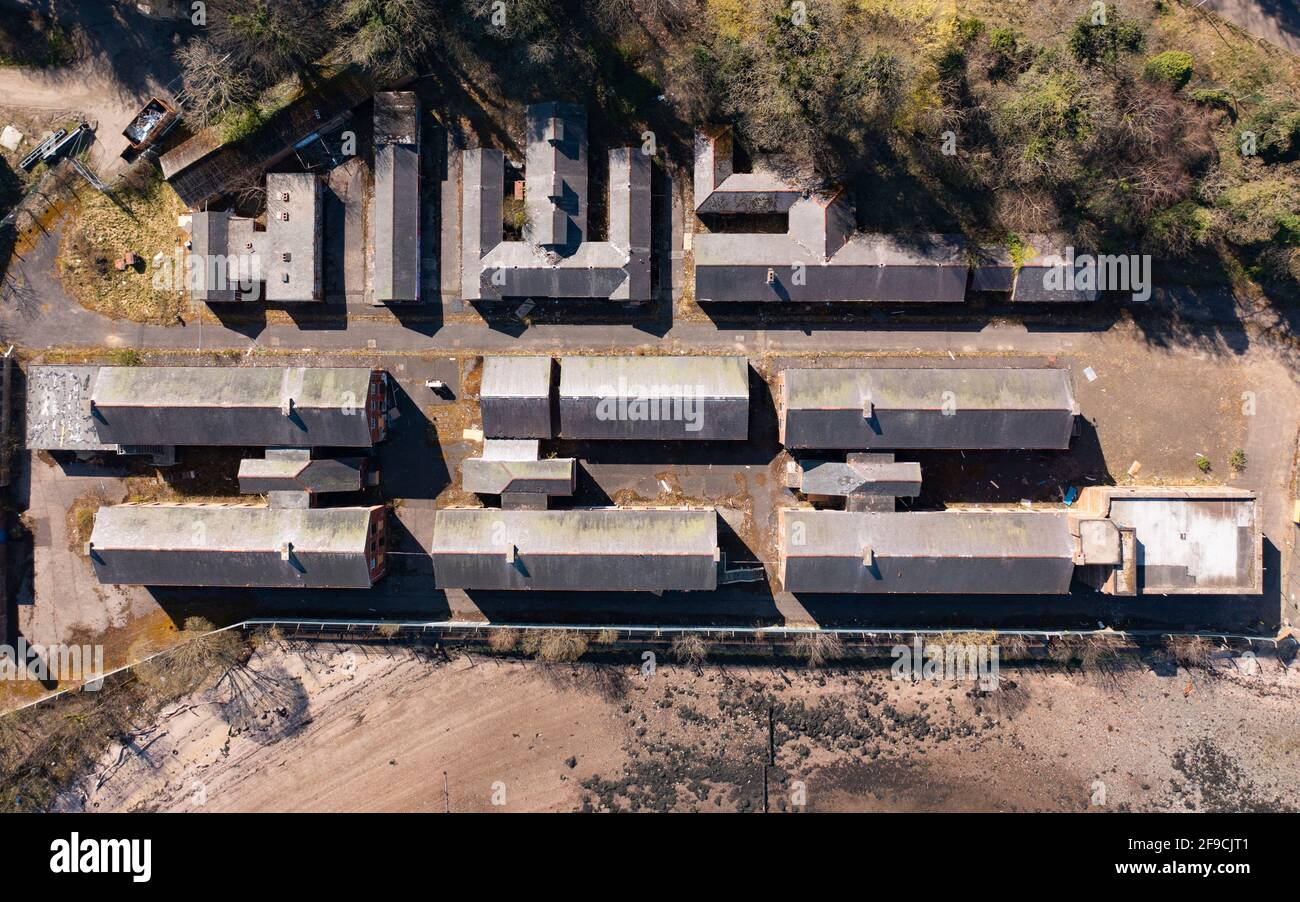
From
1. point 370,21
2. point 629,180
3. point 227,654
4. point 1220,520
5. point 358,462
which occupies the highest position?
point 370,21

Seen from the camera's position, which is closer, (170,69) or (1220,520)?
(1220,520)

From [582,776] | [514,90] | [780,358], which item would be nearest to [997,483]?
[780,358]

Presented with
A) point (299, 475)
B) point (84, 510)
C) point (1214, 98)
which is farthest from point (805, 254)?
point (84, 510)

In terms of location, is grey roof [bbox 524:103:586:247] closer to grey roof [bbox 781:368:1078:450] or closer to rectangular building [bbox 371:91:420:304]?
rectangular building [bbox 371:91:420:304]

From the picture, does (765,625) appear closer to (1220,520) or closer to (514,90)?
(1220,520)

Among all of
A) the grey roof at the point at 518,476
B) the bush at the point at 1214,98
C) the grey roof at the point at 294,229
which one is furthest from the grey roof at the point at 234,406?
the bush at the point at 1214,98

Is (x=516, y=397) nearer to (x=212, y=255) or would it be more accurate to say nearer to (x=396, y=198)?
(x=396, y=198)
